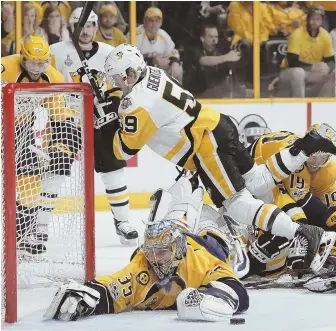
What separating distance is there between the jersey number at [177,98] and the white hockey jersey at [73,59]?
1138mm

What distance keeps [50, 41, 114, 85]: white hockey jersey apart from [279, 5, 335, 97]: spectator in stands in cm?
226

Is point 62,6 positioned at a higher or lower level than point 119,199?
higher

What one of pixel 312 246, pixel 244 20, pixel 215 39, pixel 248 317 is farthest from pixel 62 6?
pixel 248 317

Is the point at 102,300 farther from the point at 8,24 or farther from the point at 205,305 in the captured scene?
the point at 8,24

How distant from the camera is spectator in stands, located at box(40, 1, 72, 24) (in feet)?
24.8

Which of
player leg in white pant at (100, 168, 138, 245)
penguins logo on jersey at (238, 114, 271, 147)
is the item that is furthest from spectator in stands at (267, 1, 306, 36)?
player leg in white pant at (100, 168, 138, 245)

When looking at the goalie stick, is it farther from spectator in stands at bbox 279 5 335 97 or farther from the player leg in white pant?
spectator in stands at bbox 279 5 335 97

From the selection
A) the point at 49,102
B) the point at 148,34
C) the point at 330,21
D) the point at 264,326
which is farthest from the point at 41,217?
the point at 330,21

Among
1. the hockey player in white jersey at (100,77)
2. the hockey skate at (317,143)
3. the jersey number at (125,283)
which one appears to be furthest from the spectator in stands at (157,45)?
the jersey number at (125,283)

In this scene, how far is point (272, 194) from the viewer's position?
504 cm

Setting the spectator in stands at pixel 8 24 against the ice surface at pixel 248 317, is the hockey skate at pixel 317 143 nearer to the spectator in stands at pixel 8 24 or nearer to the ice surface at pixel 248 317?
the ice surface at pixel 248 317

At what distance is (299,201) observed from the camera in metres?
4.97

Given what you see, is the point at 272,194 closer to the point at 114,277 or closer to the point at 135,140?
the point at 135,140

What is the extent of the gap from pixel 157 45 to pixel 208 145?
3.03m
